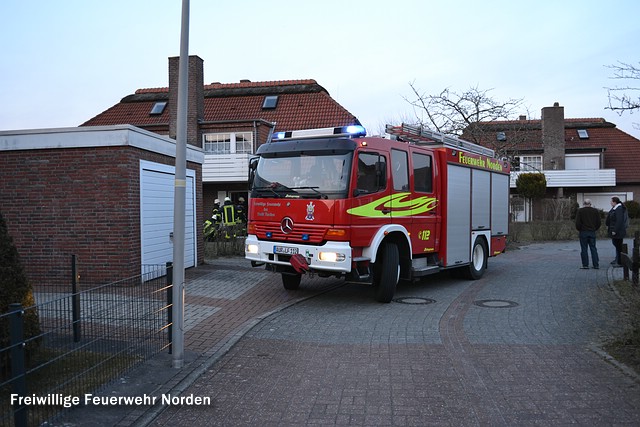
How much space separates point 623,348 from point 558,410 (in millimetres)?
2122

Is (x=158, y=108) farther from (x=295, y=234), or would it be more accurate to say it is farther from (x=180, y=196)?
(x=180, y=196)

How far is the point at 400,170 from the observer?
959cm

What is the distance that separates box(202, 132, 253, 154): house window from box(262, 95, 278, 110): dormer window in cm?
414

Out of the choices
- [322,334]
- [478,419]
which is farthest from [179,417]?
[322,334]

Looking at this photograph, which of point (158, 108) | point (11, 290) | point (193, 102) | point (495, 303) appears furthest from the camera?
point (158, 108)

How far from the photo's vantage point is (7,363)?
4453mm

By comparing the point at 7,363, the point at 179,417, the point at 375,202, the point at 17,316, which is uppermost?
the point at 375,202

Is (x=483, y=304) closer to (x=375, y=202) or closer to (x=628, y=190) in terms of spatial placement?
(x=375, y=202)

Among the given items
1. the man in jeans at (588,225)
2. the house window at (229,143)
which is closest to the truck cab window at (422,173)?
the man in jeans at (588,225)

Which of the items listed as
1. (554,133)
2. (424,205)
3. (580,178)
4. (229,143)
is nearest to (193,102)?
(229,143)

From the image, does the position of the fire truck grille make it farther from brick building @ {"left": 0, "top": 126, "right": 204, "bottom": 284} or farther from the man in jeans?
the man in jeans

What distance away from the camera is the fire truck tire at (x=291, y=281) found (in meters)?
10.4

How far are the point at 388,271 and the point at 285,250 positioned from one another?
1.76 meters

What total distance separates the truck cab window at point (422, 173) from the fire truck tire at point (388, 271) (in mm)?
1443
